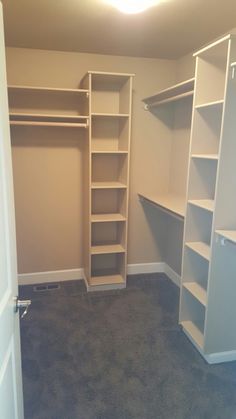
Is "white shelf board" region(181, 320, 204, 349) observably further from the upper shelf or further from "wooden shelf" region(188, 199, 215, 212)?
the upper shelf

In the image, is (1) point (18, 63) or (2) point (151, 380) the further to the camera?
(1) point (18, 63)

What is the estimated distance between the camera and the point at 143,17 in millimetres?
2199

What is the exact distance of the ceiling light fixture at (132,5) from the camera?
6.27 ft

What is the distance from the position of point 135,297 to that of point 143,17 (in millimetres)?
2529

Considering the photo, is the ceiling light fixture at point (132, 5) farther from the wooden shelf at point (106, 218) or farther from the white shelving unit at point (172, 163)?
the wooden shelf at point (106, 218)

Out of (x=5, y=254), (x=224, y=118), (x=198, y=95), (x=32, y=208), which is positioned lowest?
(x=32, y=208)

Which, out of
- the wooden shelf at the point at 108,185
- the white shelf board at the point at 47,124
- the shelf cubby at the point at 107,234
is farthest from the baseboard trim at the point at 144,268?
the white shelf board at the point at 47,124

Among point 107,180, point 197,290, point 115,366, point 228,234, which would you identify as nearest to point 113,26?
point 107,180

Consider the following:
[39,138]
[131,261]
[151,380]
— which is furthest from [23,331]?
[39,138]

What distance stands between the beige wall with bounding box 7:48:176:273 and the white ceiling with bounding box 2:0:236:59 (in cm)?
19

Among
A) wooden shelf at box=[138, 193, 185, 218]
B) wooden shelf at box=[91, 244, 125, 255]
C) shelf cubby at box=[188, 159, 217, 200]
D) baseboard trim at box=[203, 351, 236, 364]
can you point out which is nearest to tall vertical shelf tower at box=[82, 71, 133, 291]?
wooden shelf at box=[91, 244, 125, 255]

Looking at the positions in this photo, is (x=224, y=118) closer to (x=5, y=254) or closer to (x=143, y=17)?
(x=143, y=17)

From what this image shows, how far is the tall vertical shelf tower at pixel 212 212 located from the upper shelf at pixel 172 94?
0.80 feet

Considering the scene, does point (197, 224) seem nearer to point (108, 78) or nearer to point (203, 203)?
point (203, 203)
